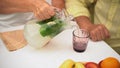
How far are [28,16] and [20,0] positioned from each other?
26 centimetres

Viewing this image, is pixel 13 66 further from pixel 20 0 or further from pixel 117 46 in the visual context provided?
pixel 117 46

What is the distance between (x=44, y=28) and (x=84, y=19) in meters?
0.39

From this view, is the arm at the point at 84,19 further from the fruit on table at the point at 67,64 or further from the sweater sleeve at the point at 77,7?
the fruit on table at the point at 67,64

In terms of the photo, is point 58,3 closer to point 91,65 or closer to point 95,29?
point 95,29

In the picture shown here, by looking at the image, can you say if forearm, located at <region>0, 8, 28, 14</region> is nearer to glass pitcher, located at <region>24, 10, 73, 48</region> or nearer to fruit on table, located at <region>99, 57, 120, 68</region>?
glass pitcher, located at <region>24, 10, 73, 48</region>

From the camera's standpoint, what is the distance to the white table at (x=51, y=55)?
100 cm

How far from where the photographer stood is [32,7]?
3.78 feet

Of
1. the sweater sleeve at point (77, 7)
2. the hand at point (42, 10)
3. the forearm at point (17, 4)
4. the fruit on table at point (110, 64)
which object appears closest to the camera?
the fruit on table at point (110, 64)

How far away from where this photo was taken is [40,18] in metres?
1.05

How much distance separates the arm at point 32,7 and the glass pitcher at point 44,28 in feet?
0.09

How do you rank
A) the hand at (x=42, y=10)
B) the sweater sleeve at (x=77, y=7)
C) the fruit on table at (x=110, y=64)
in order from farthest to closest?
1. the sweater sleeve at (x=77, y=7)
2. the hand at (x=42, y=10)
3. the fruit on table at (x=110, y=64)

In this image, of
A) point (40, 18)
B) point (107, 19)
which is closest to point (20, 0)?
point (40, 18)

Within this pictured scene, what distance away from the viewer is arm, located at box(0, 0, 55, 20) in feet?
3.42

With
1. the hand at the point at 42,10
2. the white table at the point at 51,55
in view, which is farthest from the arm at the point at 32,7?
the white table at the point at 51,55
